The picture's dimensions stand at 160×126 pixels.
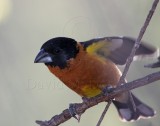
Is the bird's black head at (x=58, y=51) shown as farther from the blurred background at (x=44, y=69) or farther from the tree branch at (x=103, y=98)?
the blurred background at (x=44, y=69)

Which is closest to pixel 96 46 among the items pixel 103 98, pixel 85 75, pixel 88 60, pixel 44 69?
pixel 88 60

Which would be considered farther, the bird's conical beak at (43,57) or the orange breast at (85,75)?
the orange breast at (85,75)

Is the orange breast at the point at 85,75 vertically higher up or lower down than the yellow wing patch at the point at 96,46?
lower down

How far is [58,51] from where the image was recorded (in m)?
3.53

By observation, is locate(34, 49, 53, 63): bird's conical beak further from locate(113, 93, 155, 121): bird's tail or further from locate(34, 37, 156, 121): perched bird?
locate(113, 93, 155, 121): bird's tail

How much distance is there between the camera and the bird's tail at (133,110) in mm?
3897

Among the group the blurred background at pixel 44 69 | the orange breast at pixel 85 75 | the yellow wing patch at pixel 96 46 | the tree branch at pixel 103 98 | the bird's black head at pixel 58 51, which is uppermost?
the tree branch at pixel 103 98

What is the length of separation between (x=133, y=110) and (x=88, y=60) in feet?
2.15

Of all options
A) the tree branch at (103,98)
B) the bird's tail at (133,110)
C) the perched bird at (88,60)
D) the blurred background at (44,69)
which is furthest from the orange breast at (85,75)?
the blurred background at (44,69)

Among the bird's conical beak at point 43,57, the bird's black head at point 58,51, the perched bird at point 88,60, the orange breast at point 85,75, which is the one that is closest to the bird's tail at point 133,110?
the perched bird at point 88,60

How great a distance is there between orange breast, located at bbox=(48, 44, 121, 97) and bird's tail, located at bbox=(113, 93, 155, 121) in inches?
14.2

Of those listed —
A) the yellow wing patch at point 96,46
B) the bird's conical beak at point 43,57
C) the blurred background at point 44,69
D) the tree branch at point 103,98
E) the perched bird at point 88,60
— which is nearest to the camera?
the tree branch at point 103,98

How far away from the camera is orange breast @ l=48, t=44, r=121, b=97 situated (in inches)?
140

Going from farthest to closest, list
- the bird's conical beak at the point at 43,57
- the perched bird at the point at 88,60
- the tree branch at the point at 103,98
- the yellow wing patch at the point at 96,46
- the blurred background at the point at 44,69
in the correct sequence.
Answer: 1. the blurred background at the point at 44,69
2. the yellow wing patch at the point at 96,46
3. the perched bird at the point at 88,60
4. the bird's conical beak at the point at 43,57
5. the tree branch at the point at 103,98
